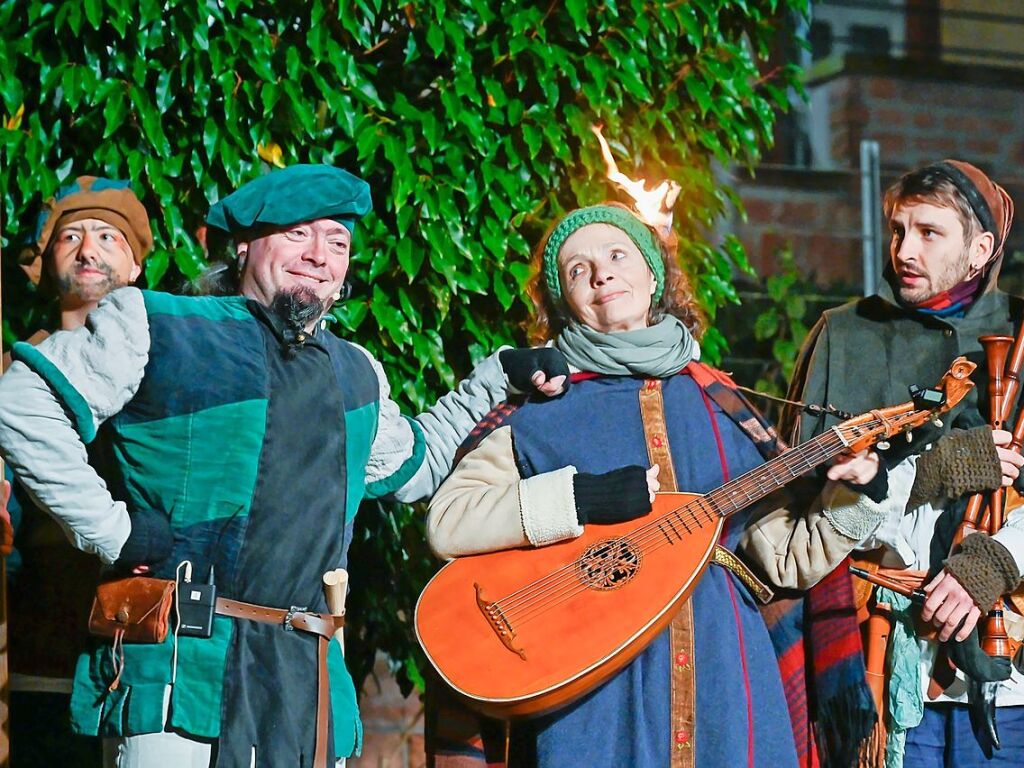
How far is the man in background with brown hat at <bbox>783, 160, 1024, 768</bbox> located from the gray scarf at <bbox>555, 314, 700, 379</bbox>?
51 cm

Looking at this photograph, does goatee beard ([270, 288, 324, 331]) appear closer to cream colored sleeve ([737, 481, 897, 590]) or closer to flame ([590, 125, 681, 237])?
flame ([590, 125, 681, 237])

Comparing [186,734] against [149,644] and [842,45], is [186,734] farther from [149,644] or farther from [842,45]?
[842,45]

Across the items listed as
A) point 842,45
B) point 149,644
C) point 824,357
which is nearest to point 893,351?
point 824,357

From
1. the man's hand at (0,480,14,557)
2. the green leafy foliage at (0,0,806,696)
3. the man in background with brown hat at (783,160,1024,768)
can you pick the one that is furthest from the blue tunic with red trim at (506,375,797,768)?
the man's hand at (0,480,14,557)

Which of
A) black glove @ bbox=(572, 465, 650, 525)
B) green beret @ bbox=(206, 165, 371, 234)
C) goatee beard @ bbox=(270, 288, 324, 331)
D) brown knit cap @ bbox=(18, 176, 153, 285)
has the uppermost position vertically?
brown knit cap @ bbox=(18, 176, 153, 285)

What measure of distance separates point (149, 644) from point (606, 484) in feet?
3.60

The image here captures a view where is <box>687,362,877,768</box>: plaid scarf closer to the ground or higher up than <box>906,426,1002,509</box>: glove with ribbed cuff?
closer to the ground

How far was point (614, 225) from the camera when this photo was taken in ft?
13.1

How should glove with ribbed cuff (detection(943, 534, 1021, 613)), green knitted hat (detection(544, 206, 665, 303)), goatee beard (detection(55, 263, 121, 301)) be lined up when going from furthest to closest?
1. goatee beard (detection(55, 263, 121, 301))
2. green knitted hat (detection(544, 206, 665, 303))
3. glove with ribbed cuff (detection(943, 534, 1021, 613))

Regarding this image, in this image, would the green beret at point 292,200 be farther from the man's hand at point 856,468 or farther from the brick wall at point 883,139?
the brick wall at point 883,139

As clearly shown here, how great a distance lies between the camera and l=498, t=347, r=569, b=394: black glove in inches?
153

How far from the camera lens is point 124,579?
3.46 meters

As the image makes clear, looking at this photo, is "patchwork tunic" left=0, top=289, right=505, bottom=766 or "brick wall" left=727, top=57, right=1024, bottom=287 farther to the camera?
"brick wall" left=727, top=57, right=1024, bottom=287

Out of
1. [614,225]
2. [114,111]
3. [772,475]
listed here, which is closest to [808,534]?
[772,475]
